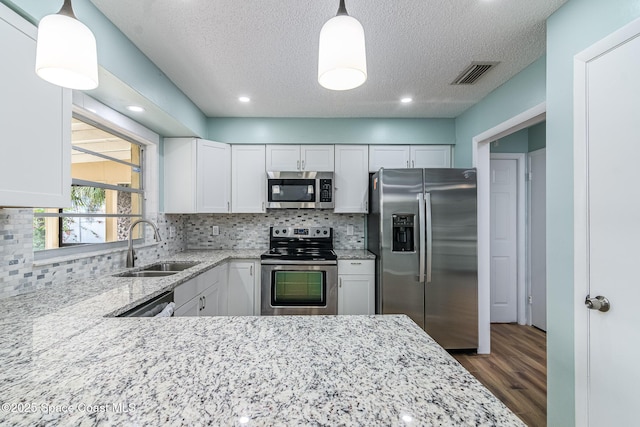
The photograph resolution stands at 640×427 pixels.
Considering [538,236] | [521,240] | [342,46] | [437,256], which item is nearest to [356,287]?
[437,256]

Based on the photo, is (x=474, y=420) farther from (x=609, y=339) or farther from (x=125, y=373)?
(x=609, y=339)

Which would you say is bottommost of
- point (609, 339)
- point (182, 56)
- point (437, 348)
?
point (609, 339)

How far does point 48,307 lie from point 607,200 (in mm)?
2589

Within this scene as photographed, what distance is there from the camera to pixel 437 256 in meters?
2.59

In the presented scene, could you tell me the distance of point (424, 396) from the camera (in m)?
0.61

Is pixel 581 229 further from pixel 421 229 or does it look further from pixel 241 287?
pixel 241 287

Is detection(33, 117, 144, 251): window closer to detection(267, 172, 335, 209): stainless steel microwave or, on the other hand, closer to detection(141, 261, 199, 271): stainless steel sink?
detection(141, 261, 199, 271): stainless steel sink

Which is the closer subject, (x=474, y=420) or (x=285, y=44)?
(x=474, y=420)

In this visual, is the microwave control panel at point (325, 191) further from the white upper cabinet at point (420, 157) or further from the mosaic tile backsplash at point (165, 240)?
the white upper cabinet at point (420, 157)

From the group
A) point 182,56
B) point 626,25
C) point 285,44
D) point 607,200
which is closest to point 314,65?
point 285,44

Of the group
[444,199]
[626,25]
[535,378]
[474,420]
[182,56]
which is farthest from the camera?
[444,199]

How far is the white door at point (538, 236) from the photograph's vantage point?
3.18 metres

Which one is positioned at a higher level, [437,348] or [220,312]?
[437,348]

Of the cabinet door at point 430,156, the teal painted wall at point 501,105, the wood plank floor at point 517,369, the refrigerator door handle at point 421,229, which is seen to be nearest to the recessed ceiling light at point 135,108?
the refrigerator door handle at point 421,229
